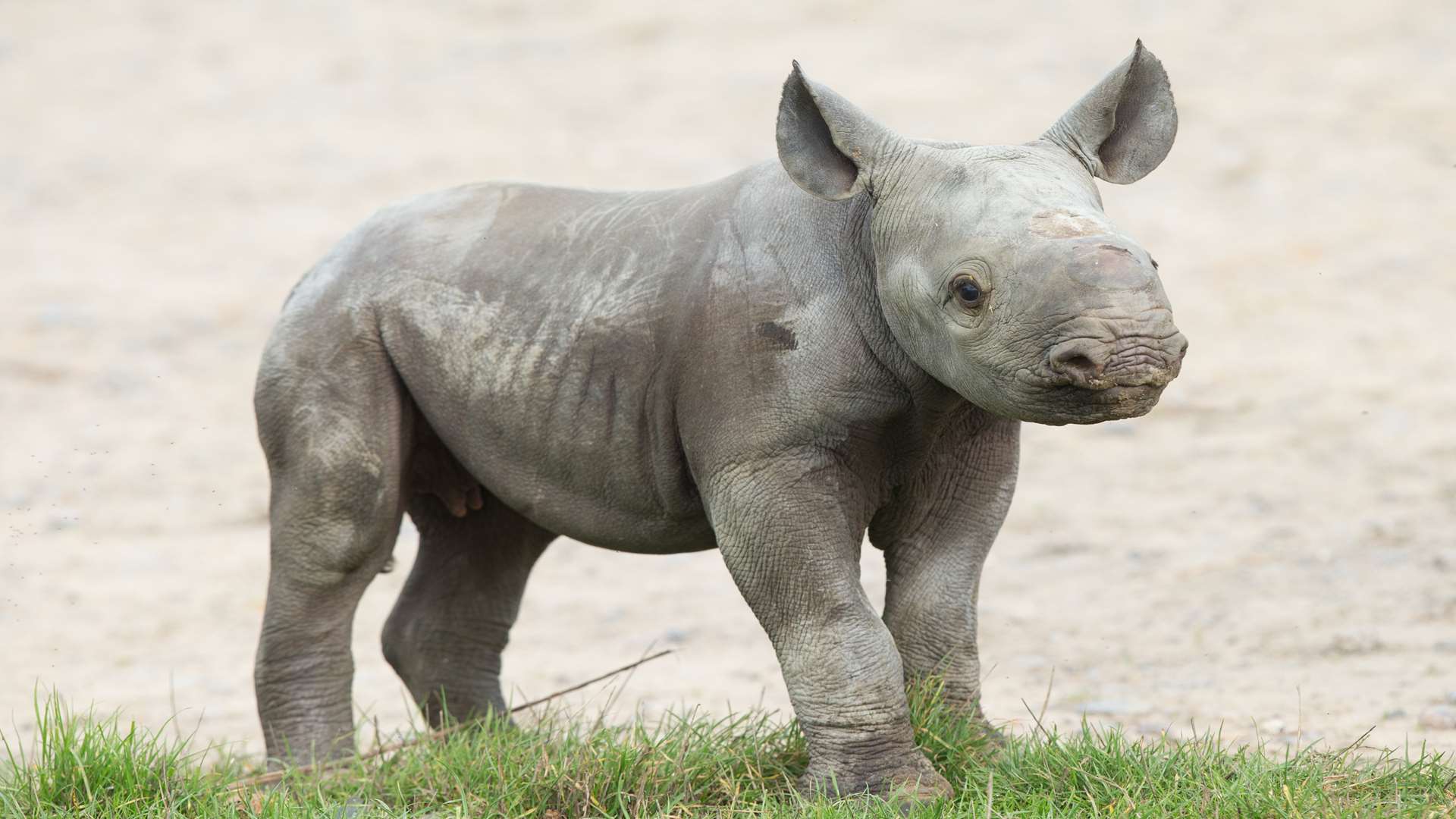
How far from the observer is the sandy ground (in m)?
7.51

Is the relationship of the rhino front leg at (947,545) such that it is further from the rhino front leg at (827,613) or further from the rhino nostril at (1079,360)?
the rhino nostril at (1079,360)

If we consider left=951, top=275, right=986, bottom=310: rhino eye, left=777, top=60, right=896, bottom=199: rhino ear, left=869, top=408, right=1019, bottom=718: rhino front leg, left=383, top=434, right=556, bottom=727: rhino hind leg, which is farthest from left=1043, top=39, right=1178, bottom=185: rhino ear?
left=383, top=434, right=556, bottom=727: rhino hind leg

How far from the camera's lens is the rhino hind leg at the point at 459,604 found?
611cm

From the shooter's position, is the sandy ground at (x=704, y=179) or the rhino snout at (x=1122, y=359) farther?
the sandy ground at (x=704, y=179)

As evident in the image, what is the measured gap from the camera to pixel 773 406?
179 inches

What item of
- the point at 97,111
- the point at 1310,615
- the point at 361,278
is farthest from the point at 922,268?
the point at 97,111

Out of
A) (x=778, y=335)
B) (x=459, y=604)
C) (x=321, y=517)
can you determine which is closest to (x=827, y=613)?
(x=778, y=335)

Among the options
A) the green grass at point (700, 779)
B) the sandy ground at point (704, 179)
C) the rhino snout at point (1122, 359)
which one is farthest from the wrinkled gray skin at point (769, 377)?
the sandy ground at point (704, 179)

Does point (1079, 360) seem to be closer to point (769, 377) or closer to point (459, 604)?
point (769, 377)

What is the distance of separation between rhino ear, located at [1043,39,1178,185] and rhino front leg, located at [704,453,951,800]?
0.95 m

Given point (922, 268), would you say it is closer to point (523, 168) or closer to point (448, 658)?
point (448, 658)

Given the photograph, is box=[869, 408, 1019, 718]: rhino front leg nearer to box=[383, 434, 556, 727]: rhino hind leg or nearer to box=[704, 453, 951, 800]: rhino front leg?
box=[704, 453, 951, 800]: rhino front leg

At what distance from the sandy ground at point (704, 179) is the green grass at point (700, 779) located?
2.95 ft

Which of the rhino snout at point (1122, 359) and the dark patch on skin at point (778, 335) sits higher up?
the dark patch on skin at point (778, 335)
